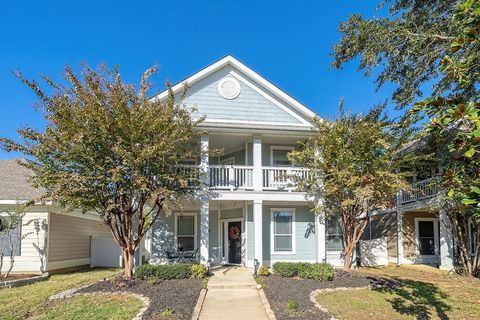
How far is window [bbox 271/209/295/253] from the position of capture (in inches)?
672

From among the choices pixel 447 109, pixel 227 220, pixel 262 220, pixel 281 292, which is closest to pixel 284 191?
pixel 262 220

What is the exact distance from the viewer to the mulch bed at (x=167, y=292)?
359 inches

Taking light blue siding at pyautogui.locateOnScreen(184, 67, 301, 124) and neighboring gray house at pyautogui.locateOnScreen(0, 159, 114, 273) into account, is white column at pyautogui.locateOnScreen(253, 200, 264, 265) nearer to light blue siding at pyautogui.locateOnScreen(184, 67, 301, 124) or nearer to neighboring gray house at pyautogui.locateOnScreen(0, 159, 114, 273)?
light blue siding at pyautogui.locateOnScreen(184, 67, 301, 124)

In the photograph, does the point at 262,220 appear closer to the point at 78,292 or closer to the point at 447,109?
the point at 78,292

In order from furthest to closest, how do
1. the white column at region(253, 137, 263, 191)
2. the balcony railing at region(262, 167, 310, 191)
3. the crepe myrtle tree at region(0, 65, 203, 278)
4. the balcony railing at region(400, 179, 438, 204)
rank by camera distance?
the balcony railing at region(400, 179, 438, 204), the balcony railing at region(262, 167, 310, 191), the white column at region(253, 137, 263, 191), the crepe myrtle tree at region(0, 65, 203, 278)

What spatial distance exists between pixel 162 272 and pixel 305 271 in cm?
509

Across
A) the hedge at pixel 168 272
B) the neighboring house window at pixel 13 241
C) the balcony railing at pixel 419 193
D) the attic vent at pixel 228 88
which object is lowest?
the hedge at pixel 168 272

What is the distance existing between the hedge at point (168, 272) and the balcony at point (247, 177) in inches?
144

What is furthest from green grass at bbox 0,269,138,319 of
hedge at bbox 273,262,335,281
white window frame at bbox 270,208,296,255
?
white window frame at bbox 270,208,296,255

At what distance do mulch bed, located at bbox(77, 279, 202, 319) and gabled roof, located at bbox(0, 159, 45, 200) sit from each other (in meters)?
6.21

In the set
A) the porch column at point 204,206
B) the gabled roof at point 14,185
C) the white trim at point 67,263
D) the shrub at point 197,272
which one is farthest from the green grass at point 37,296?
the porch column at point 204,206

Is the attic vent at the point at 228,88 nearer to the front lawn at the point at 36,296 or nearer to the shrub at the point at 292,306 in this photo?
the front lawn at the point at 36,296

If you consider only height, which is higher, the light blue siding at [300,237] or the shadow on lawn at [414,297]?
the light blue siding at [300,237]

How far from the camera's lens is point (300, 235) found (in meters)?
17.2
